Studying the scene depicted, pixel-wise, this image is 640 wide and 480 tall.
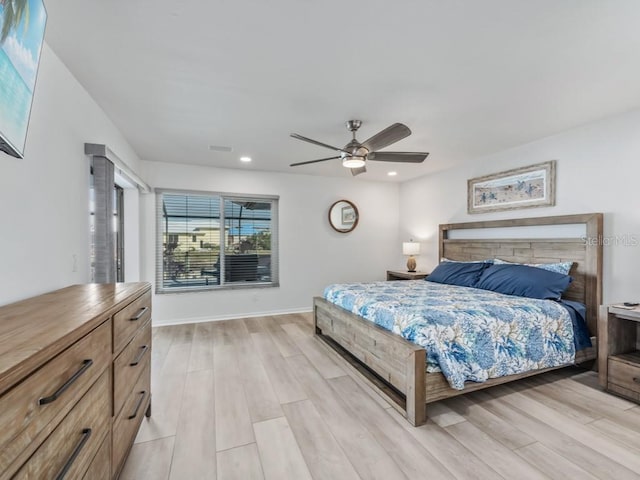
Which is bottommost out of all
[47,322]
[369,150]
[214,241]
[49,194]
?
[47,322]

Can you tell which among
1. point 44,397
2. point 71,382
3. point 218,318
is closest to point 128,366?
point 71,382

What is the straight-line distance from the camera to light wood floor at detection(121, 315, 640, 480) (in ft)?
5.53

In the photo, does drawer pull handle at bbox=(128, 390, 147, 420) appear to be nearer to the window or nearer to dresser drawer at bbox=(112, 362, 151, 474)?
dresser drawer at bbox=(112, 362, 151, 474)

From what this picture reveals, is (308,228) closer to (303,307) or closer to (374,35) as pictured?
(303,307)

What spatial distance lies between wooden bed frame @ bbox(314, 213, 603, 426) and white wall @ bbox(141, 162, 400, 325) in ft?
4.65

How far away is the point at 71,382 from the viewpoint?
98 cm

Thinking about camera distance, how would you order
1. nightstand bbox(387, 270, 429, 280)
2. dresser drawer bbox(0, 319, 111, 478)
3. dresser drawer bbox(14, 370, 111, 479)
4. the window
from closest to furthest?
1. dresser drawer bbox(0, 319, 111, 478)
2. dresser drawer bbox(14, 370, 111, 479)
3. the window
4. nightstand bbox(387, 270, 429, 280)

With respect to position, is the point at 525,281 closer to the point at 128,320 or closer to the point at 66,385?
the point at 128,320

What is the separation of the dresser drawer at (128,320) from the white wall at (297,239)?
9.41ft

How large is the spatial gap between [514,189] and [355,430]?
3514 millimetres

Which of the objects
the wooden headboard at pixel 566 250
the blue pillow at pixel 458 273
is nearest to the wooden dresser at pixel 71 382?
the blue pillow at pixel 458 273

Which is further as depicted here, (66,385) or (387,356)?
(387,356)

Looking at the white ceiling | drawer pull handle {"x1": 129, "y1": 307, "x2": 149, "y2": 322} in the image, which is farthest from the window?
drawer pull handle {"x1": 129, "y1": 307, "x2": 149, "y2": 322}

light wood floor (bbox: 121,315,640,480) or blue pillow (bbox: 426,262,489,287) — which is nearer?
light wood floor (bbox: 121,315,640,480)
